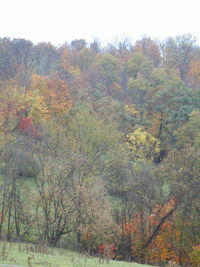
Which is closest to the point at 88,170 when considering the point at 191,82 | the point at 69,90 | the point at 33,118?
the point at 33,118

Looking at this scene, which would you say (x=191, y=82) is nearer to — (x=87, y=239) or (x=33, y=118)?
(x=33, y=118)

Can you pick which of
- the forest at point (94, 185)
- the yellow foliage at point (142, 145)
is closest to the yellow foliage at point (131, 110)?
the forest at point (94, 185)

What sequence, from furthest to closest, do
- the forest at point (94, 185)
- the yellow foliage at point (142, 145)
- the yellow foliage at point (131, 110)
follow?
the yellow foliage at point (131, 110), the yellow foliage at point (142, 145), the forest at point (94, 185)

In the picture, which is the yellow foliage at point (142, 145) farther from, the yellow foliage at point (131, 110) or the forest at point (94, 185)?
the yellow foliage at point (131, 110)

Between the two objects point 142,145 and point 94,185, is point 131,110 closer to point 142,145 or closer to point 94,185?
point 142,145

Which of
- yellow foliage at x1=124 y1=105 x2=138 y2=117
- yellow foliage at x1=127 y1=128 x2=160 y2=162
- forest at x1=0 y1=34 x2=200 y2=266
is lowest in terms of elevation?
forest at x1=0 y1=34 x2=200 y2=266

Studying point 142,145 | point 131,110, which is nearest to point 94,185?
point 142,145

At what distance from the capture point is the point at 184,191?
25609mm

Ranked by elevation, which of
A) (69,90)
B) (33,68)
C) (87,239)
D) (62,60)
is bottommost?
(87,239)

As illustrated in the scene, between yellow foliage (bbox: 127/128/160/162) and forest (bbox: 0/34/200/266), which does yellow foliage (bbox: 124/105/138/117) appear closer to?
forest (bbox: 0/34/200/266)

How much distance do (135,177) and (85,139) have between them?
8.89 meters

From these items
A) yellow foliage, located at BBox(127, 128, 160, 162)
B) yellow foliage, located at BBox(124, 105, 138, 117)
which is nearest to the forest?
yellow foliage, located at BBox(127, 128, 160, 162)

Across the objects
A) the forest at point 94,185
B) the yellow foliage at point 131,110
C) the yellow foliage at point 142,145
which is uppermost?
the yellow foliage at point 131,110

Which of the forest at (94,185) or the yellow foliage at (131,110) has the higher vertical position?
the yellow foliage at (131,110)
